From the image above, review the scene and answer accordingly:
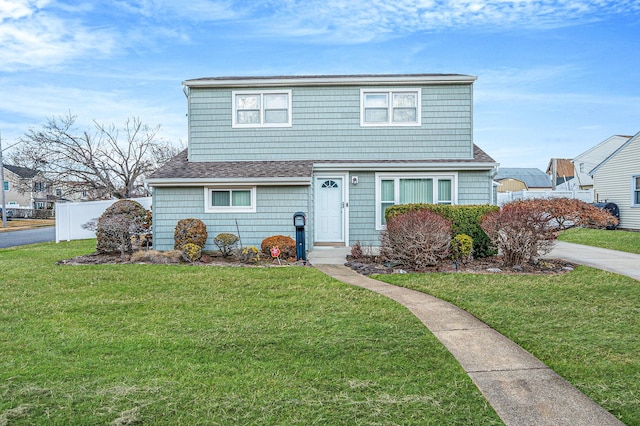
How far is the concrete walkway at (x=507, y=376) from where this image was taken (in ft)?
10.9

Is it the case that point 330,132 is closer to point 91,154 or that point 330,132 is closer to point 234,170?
point 234,170

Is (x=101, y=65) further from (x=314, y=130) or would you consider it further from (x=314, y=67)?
(x=314, y=130)

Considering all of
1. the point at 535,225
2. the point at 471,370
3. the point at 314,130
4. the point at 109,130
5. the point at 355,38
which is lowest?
the point at 471,370

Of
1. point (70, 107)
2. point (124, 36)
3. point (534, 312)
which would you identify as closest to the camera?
point (534, 312)

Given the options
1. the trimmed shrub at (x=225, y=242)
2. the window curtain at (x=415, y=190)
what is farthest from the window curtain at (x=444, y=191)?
the trimmed shrub at (x=225, y=242)

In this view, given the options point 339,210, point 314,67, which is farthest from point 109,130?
point 339,210

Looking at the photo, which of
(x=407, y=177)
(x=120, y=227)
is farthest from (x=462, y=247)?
(x=120, y=227)

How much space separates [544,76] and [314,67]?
10231 millimetres

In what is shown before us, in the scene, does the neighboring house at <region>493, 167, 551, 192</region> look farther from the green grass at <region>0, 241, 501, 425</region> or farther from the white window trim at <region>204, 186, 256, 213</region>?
the green grass at <region>0, 241, 501, 425</region>

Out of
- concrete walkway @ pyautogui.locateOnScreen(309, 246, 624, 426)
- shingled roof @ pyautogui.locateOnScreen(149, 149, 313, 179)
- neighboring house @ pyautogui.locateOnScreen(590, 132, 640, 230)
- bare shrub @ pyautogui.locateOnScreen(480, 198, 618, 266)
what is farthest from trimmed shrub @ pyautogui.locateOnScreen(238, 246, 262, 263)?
neighboring house @ pyautogui.locateOnScreen(590, 132, 640, 230)

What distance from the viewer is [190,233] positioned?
11.8 metres

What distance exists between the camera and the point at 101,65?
69.3 ft

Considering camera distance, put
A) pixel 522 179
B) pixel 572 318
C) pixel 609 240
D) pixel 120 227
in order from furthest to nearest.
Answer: pixel 522 179, pixel 609 240, pixel 120 227, pixel 572 318

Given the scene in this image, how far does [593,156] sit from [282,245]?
43.6 m
